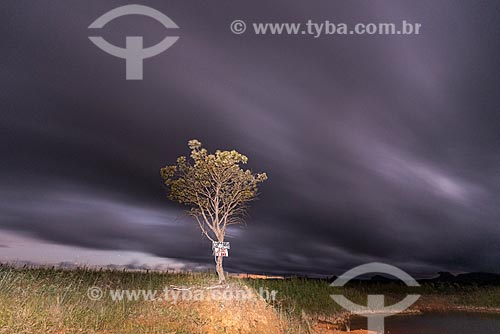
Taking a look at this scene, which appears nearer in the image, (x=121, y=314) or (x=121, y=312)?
(x=121, y=314)

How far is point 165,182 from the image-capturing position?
2692 centimetres

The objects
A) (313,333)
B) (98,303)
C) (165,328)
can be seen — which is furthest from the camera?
(313,333)

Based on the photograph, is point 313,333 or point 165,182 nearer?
point 313,333

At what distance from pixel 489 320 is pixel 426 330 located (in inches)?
700

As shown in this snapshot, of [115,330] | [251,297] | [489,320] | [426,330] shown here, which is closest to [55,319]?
[115,330]

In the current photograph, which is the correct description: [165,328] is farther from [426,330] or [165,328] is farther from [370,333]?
[426,330]

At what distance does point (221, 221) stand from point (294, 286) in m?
21.6

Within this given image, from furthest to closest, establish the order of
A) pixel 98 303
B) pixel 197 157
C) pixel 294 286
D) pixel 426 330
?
pixel 294 286
pixel 426 330
pixel 197 157
pixel 98 303

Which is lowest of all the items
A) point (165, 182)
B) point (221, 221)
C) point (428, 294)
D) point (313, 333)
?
point (428, 294)

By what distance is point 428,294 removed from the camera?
71.8 metres

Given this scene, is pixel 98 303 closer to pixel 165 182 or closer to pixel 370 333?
pixel 165 182

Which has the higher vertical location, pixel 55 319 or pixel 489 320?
pixel 55 319

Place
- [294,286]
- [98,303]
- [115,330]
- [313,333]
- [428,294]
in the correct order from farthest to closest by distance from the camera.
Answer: [428,294] < [294,286] < [313,333] < [98,303] < [115,330]

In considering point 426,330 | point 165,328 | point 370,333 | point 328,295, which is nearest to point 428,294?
point 328,295
